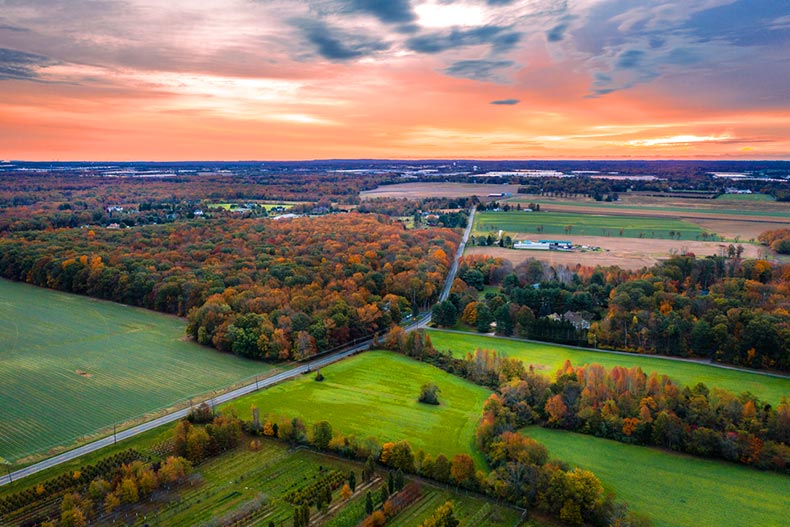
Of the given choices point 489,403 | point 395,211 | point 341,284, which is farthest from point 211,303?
point 395,211

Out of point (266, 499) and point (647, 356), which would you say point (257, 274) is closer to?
point (266, 499)

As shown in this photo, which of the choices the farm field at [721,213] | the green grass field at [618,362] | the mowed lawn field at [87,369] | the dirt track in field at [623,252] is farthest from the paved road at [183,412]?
the farm field at [721,213]

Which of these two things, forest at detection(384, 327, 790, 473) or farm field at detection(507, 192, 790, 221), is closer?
forest at detection(384, 327, 790, 473)

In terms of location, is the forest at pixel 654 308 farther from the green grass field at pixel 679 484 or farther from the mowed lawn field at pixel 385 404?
the green grass field at pixel 679 484

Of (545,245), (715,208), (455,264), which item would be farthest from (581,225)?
(455,264)

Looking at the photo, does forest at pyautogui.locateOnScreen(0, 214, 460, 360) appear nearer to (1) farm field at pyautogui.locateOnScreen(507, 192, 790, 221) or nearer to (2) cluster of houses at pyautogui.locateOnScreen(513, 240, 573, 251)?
(2) cluster of houses at pyautogui.locateOnScreen(513, 240, 573, 251)

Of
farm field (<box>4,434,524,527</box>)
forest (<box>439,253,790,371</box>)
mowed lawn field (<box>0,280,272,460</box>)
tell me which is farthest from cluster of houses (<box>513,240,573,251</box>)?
farm field (<box>4,434,524,527</box>)

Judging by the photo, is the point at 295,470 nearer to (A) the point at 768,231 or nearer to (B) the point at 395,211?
(A) the point at 768,231
